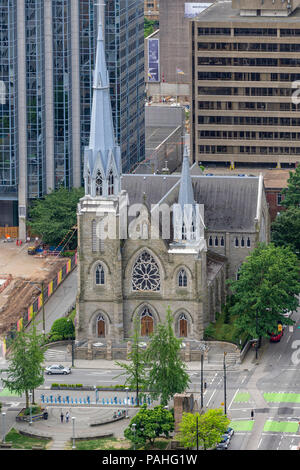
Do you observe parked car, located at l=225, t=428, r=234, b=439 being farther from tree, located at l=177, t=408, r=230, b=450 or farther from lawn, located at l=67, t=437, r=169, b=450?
lawn, located at l=67, t=437, r=169, b=450

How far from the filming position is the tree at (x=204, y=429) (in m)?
190

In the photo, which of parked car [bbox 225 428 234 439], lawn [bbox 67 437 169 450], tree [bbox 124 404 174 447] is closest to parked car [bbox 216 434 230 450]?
parked car [bbox 225 428 234 439]

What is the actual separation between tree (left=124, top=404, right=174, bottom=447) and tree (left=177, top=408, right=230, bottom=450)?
12.8 feet

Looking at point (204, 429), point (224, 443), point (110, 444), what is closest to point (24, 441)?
point (110, 444)

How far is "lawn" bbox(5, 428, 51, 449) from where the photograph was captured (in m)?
195


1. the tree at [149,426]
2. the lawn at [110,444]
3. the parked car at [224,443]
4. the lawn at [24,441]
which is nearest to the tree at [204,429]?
the parked car at [224,443]

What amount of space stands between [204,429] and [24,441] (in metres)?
22.3

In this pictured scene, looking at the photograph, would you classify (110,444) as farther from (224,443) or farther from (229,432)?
(229,432)

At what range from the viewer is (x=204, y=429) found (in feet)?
622

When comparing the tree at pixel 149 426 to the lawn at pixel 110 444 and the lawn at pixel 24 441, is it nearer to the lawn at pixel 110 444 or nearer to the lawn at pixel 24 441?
the lawn at pixel 110 444

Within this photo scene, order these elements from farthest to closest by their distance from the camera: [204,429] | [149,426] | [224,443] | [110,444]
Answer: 1. [110,444]
2. [149,426]
3. [224,443]
4. [204,429]
